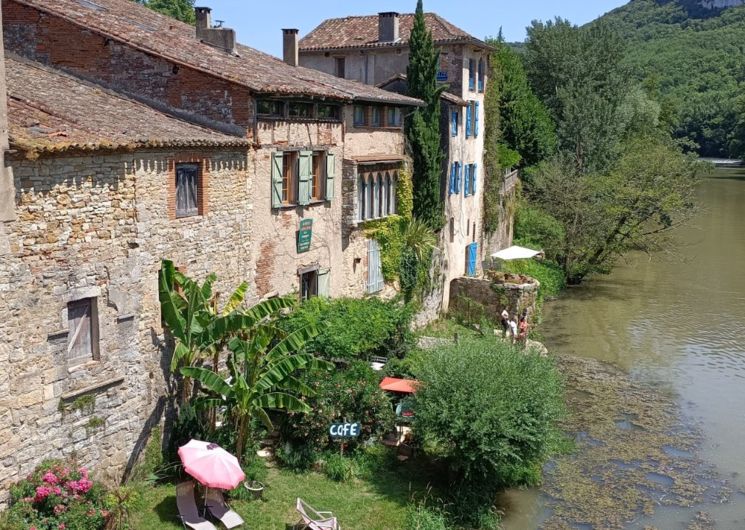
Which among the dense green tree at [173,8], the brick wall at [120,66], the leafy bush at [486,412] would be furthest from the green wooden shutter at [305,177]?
the dense green tree at [173,8]

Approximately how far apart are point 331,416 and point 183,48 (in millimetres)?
10187

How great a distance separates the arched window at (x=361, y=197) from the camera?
2358 cm

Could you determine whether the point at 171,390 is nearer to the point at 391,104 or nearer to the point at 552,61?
the point at 391,104

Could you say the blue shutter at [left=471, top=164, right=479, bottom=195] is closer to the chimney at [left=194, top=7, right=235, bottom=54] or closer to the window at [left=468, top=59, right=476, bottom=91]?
the window at [left=468, top=59, right=476, bottom=91]

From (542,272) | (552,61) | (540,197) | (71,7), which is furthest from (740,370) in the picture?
(552,61)

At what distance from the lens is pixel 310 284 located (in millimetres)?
22281

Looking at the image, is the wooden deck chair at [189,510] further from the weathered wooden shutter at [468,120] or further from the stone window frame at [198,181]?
the weathered wooden shutter at [468,120]

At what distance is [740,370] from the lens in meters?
27.8

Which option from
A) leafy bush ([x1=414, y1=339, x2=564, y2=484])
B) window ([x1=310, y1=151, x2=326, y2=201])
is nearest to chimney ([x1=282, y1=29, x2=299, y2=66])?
window ([x1=310, y1=151, x2=326, y2=201])

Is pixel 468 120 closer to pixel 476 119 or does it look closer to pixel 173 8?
pixel 476 119

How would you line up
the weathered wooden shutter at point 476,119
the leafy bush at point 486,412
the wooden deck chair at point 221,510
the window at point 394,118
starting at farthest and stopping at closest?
1. the weathered wooden shutter at point 476,119
2. the window at point 394,118
3. the leafy bush at point 486,412
4. the wooden deck chair at point 221,510

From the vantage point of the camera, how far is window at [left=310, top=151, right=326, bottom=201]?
21953mm

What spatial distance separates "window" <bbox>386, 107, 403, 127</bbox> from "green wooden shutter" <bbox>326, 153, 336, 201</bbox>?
397cm

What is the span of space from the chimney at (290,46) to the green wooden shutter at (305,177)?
6211mm
